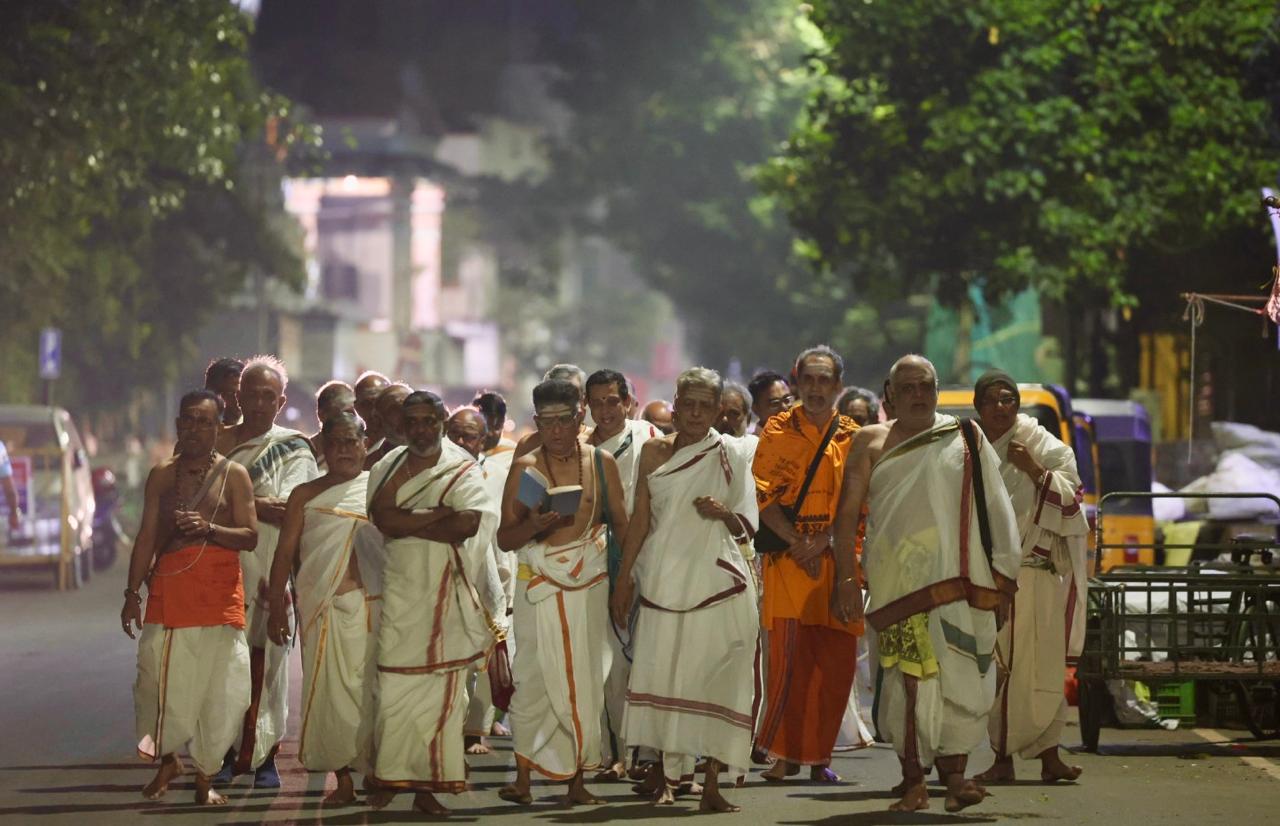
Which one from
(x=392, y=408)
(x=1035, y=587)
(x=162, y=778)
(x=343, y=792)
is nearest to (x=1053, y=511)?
(x=1035, y=587)

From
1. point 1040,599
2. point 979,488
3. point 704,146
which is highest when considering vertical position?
point 704,146

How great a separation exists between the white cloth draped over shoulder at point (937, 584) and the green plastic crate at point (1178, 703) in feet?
11.4

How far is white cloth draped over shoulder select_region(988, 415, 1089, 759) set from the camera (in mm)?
10703

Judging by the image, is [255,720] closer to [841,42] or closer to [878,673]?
[878,673]

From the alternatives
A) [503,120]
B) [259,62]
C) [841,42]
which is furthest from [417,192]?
[841,42]

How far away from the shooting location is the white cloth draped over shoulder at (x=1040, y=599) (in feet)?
35.1

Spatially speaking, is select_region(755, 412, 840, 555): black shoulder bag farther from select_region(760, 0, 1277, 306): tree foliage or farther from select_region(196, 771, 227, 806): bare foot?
select_region(760, 0, 1277, 306): tree foliage

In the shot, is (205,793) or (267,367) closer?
(205,793)

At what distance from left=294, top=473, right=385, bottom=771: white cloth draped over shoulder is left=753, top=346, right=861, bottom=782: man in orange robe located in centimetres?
187

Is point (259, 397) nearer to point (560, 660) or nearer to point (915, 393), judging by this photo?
point (560, 660)

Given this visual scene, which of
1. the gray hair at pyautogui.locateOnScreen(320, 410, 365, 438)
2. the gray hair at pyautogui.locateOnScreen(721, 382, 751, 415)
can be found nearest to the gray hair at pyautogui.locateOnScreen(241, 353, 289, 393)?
the gray hair at pyautogui.locateOnScreen(320, 410, 365, 438)

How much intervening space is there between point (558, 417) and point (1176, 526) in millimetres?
12290

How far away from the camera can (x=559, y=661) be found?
9.93m

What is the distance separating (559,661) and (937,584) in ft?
5.48
